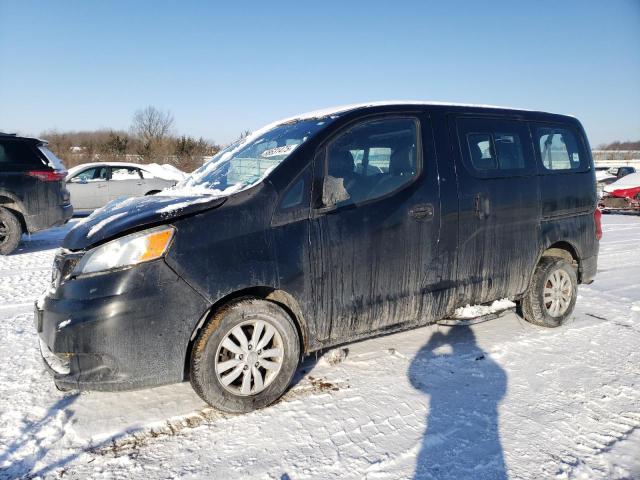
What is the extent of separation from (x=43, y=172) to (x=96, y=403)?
610 centimetres

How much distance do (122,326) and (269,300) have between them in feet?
2.87

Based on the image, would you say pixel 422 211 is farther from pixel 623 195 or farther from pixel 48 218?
pixel 623 195

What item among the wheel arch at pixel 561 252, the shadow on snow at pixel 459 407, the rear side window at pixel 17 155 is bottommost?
the shadow on snow at pixel 459 407

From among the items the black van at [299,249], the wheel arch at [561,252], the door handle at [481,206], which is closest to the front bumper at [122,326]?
the black van at [299,249]

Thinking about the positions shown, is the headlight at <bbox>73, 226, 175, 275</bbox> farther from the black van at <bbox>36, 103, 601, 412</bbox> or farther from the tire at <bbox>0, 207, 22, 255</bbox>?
the tire at <bbox>0, 207, 22, 255</bbox>

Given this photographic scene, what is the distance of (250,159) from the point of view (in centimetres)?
347

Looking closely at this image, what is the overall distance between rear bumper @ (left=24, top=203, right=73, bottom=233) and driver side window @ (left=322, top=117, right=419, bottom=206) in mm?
6663

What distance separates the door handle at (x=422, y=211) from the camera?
332cm

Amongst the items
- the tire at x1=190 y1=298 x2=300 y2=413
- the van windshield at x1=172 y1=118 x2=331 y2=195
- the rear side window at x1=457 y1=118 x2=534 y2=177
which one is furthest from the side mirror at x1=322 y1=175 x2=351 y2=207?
the rear side window at x1=457 y1=118 x2=534 y2=177

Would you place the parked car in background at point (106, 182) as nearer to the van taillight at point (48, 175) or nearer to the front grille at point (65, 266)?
the van taillight at point (48, 175)

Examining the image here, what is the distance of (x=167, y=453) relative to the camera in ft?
8.17

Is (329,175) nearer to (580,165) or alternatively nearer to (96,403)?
(96,403)

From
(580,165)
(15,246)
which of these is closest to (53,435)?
(580,165)

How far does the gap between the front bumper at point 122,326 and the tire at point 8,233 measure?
605 centimetres
